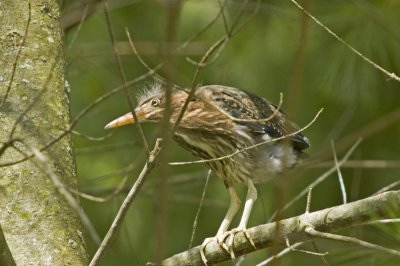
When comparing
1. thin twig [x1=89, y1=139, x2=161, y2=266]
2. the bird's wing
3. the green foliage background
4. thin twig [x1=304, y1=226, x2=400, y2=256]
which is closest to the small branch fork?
thin twig [x1=304, y1=226, x2=400, y2=256]

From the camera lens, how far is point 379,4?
5.59 meters

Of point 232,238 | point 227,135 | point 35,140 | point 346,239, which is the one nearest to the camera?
point 346,239

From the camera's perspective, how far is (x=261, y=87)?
20.5 ft

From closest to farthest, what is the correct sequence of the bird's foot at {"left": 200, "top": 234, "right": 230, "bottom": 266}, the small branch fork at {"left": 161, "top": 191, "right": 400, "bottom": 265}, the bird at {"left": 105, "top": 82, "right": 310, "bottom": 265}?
the small branch fork at {"left": 161, "top": 191, "right": 400, "bottom": 265}, the bird's foot at {"left": 200, "top": 234, "right": 230, "bottom": 266}, the bird at {"left": 105, "top": 82, "right": 310, "bottom": 265}

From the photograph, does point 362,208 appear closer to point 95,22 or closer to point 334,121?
point 334,121

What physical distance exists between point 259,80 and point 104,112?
124 centimetres

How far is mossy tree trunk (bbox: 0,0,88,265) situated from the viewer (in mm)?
3260

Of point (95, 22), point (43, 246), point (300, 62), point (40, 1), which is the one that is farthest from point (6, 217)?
point (95, 22)

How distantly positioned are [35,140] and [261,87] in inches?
119

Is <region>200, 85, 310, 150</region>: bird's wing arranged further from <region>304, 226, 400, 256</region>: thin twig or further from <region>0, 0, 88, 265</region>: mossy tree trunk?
<region>304, 226, 400, 256</region>: thin twig

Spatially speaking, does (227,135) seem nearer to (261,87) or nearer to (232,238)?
(232,238)

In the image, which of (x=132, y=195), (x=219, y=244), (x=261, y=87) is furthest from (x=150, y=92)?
(x=132, y=195)

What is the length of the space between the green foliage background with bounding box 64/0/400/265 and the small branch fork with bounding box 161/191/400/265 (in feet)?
5.20

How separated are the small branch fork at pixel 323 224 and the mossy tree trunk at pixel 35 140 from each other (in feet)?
1.78
